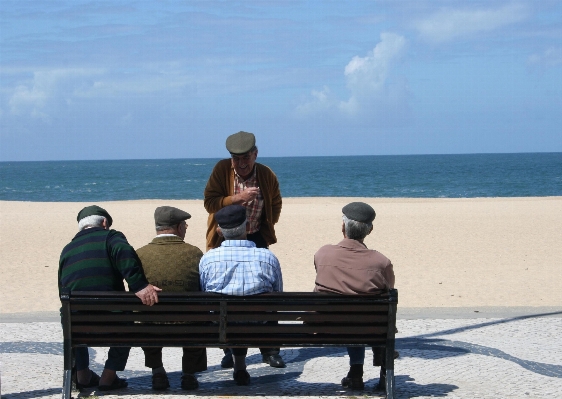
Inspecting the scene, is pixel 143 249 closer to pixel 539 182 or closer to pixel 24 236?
pixel 24 236

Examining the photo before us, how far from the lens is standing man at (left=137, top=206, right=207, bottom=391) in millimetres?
5086

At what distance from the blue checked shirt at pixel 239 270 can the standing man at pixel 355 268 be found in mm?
315

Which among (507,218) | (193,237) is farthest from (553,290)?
(507,218)

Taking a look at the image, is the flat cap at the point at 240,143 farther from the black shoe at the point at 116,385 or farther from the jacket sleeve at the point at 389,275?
the black shoe at the point at 116,385

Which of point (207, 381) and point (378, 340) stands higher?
point (378, 340)

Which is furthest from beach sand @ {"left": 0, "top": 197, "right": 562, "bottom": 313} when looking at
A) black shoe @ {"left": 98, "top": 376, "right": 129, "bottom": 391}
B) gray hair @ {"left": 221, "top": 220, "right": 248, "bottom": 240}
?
gray hair @ {"left": 221, "top": 220, "right": 248, "bottom": 240}

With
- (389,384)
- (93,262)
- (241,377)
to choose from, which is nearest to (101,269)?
(93,262)

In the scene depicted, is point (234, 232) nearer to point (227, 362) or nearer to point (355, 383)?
point (355, 383)

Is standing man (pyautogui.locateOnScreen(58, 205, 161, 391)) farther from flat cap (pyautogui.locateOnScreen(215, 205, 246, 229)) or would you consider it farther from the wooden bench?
flat cap (pyautogui.locateOnScreen(215, 205, 246, 229))

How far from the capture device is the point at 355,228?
507 cm

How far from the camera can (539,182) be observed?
6869 centimetres

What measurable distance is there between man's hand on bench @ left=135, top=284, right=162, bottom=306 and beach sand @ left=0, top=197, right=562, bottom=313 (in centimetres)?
483

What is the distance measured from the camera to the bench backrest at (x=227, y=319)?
15.3ft

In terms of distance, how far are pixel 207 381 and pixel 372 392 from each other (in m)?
1.12
